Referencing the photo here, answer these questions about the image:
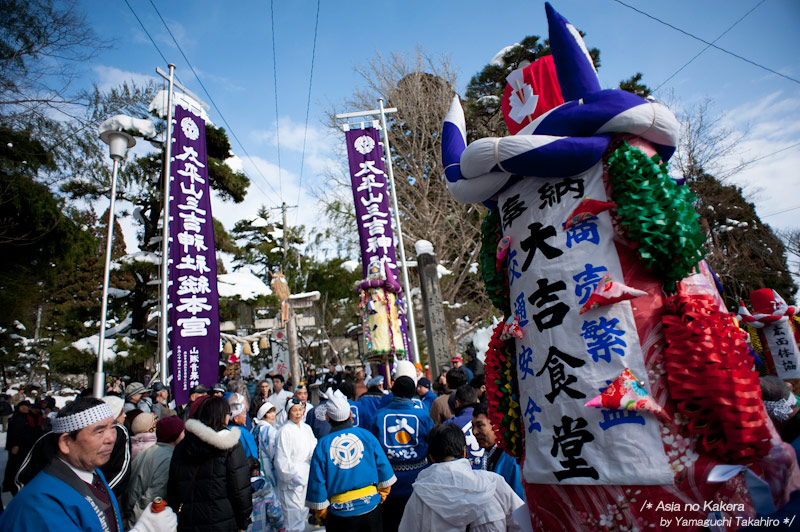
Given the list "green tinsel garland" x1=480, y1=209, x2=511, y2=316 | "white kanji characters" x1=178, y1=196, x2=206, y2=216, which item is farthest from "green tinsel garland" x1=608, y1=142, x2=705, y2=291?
"white kanji characters" x1=178, y1=196, x2=206, y2=216

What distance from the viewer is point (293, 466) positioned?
5.68 m

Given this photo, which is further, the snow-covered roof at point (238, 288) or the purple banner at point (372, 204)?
the snow-covered roof at point (238, 288)

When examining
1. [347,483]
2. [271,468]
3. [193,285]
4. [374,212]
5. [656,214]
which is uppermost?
[374,212]

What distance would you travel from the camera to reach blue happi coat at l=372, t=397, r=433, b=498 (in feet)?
14.6

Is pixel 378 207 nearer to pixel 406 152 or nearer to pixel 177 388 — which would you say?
pixel 177 388

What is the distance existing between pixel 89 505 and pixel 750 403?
298 cm

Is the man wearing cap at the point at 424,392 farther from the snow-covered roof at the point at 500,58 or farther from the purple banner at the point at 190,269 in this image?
the snow-covered roof at the point at 500,58

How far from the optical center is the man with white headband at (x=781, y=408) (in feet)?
8.36

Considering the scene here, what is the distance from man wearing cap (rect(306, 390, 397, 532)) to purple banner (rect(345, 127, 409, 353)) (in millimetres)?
7250

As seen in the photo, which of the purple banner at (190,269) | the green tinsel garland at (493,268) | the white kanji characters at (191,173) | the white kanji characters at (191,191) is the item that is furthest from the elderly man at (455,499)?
the white kanji characters at (191,173)

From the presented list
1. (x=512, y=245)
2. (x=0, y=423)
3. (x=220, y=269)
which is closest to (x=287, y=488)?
(x=512, y=245)

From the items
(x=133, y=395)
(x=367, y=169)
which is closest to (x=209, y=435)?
(x=133, y=395)

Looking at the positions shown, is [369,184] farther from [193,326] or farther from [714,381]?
[714,381]

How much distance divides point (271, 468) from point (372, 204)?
743 cm
